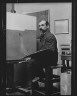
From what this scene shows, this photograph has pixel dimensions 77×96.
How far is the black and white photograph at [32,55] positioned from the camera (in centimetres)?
414

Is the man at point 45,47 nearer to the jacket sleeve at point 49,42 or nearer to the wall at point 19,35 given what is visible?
the jacket sleeve at point 49,42

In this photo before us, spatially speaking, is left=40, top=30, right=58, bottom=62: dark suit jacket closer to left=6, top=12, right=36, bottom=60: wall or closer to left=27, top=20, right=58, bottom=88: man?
left=27, top=20, right=58, bottom=88: man

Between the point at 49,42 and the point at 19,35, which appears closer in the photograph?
the point at 49,42

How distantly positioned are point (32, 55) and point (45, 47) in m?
0.35

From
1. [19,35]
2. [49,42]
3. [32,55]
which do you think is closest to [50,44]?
[49,42]

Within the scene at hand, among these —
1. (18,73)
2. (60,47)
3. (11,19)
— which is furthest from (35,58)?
(60,47)

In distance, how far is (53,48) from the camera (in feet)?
13.8

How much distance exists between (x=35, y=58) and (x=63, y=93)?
1.01 meters

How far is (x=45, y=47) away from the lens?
166 inches

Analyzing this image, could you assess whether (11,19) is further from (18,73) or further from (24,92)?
(24,92)

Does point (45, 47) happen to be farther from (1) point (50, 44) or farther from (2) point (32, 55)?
(2) point (32, 55)

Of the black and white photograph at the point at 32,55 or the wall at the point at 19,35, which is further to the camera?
the wall at the point at 19,35

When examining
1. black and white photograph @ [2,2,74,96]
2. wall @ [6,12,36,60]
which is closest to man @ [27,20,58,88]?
black and white photograph @ [2,2,74,96]

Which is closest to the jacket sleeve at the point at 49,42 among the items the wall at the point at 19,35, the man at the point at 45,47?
the man at the point at 45,47
